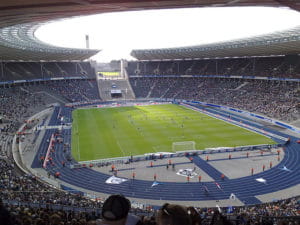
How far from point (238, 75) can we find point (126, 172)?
49.8 m

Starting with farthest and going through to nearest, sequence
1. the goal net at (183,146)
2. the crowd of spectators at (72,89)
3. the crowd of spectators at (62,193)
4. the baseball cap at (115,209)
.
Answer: the crowd of spectators at (72,89)
the goal net at (183,146)
the crowd of spectators at (62,193)
the baseball cap at (115,209)

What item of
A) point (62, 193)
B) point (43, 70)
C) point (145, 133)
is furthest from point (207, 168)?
point (43, 70)

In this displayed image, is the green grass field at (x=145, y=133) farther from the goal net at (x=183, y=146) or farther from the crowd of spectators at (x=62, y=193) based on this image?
the crowd of spectators at (x=62, y=193)

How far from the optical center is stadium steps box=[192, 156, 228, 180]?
80.6ft

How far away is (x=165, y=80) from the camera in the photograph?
85.4 m

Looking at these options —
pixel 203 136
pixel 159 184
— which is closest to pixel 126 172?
pixel 159 184

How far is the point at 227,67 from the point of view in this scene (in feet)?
239

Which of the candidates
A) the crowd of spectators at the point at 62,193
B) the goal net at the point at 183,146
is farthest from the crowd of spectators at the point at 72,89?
the goal net at the point at 183,146

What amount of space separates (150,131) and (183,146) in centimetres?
892

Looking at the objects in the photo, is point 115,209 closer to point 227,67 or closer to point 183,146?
point 183,146

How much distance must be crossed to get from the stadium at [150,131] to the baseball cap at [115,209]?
0.37 meters

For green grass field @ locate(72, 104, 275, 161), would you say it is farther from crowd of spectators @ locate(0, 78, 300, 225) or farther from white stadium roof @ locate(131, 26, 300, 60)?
white stadium roof @ locate(131, 26, 300, 60)

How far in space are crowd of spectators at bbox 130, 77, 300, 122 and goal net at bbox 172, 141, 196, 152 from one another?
1896 cm

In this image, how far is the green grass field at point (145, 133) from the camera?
32719mm
